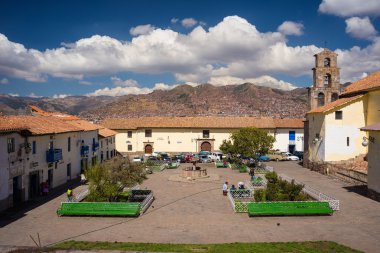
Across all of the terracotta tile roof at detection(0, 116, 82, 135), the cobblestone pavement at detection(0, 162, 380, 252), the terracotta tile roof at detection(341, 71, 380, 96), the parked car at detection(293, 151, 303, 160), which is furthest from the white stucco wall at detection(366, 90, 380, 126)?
the terracotta tile roof at detection(0, 116, 82, 135)

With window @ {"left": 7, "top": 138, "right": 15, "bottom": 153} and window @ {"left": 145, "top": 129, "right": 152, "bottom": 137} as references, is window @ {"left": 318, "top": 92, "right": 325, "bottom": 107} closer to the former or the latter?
window @ {"left": 145, "top": 129, "right": 152, "bottom": 137}

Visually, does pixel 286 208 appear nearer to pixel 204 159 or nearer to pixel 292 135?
pixel 204 159

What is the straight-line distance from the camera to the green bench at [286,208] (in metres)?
18.6

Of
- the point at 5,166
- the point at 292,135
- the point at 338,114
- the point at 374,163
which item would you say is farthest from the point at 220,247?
the point at 292,135

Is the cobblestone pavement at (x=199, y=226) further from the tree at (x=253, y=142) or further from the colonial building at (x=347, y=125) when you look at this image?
the tree at (x=253, y=142)

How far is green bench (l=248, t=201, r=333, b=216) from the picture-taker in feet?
61.2

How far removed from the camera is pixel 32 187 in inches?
976

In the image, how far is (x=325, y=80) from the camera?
41.6 metres

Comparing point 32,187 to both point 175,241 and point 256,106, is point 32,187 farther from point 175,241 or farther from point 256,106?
point 256,106

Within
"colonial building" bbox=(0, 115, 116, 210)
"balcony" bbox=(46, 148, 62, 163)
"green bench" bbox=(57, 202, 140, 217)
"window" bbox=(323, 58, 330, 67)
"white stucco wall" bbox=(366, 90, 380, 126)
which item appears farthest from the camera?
"window" bbox=(323, 58, 330, 67)

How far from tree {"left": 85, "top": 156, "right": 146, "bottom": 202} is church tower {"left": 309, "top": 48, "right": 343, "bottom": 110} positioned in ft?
91.8

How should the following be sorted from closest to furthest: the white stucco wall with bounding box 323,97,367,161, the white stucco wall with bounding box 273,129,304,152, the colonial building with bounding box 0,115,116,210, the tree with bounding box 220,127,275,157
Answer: the colonial building with bounding box 0,115,116,210 → the white stucco wall with bounding box 323,97,367,161 → the tree with bounding box 220,127,275,157 → the white stucco wall with bounding box 273,129,304,152

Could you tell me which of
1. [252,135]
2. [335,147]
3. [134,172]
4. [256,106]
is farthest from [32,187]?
[256,106]

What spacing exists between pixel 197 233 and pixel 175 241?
4.79ft
